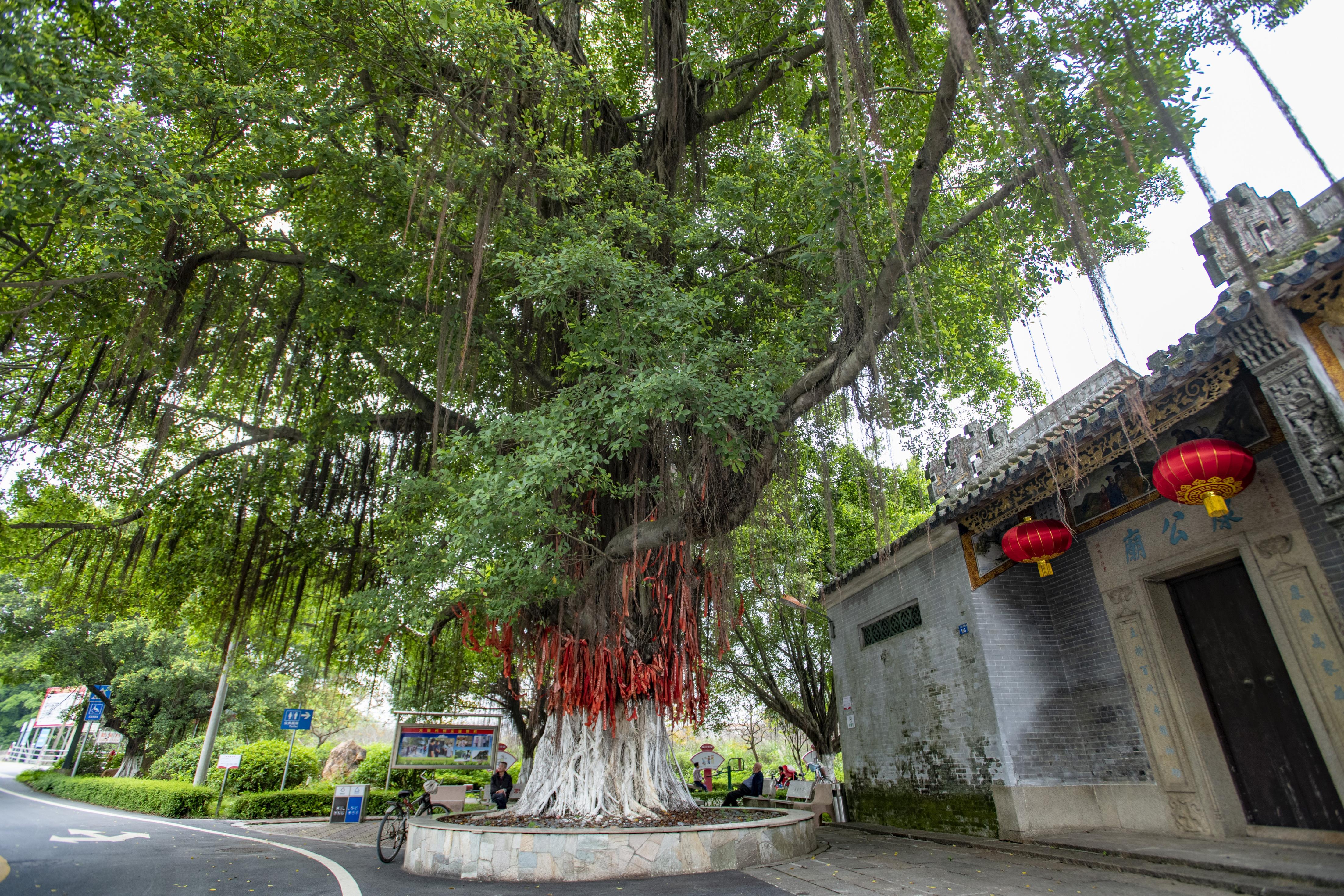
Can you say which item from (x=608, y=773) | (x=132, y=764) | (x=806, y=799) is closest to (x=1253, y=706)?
(x=608, y=773)

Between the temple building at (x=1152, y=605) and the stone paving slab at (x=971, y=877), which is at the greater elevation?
the temple building at (x=1152, y=605)

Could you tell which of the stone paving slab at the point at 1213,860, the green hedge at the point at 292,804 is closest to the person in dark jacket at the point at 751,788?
the stone paving slab at the point at 1213,860

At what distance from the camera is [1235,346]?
4.02 metres

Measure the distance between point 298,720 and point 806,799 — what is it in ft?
30.2

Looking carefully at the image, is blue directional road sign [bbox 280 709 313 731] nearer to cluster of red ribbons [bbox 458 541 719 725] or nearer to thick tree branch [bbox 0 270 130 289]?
cluster of red ribbons [bbox 458 541 719 725]

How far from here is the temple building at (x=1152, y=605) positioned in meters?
3.96

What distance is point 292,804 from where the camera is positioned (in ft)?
44.2

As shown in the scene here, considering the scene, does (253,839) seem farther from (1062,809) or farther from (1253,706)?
(1253,706)

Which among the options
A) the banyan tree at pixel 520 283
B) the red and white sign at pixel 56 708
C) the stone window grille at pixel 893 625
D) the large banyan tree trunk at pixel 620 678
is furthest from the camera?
the red and white sign at pixel 56 708

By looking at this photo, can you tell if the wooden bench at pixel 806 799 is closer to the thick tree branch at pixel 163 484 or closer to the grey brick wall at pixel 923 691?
the grey brick wall at pixel 923 691

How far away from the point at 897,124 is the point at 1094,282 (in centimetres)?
634

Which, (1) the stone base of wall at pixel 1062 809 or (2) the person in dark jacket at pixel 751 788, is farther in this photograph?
(2) the person in dark jacket at pixel 751 788

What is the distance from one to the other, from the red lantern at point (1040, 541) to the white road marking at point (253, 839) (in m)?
6.35

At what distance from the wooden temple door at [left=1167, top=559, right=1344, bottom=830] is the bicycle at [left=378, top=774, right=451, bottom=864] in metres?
7.51
